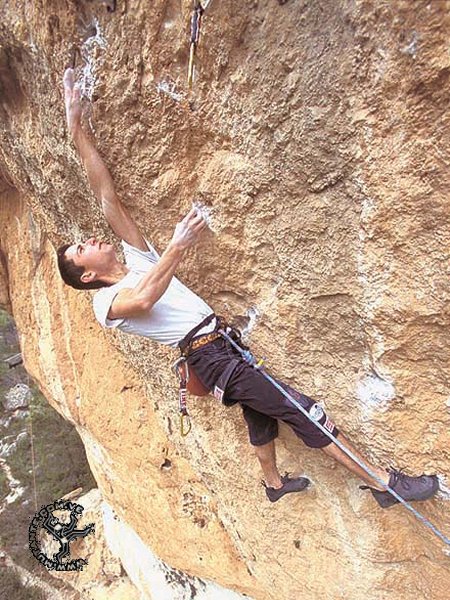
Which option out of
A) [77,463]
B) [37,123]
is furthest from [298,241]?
[77,463]

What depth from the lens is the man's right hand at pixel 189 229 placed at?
1869mm

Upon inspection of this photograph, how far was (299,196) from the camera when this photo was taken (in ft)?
5.88

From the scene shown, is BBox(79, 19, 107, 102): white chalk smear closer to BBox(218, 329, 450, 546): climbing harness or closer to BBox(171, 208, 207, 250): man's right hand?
BBox(171, 208, 207, 250): man's right hand

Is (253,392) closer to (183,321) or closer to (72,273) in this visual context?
(183,321)

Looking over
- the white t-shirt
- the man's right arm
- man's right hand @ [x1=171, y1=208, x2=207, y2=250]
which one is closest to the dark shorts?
the white t-shirt

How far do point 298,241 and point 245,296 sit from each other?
428 millimetres

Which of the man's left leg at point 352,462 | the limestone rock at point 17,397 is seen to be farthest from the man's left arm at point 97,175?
the limestone rock at point 17,397

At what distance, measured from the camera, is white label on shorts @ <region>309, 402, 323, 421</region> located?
2.00 metres

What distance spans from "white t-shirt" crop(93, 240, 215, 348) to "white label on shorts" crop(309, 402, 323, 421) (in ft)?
1.78

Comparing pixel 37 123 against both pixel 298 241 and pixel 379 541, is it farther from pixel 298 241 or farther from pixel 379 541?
pixel 379 541

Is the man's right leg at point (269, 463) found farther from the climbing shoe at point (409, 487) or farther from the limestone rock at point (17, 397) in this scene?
the limestone rock at point (17, 397)

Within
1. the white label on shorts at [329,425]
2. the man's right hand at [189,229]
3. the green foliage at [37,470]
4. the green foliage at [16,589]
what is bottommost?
the green foliage at [16,589]

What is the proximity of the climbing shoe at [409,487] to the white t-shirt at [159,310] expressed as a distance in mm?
1007

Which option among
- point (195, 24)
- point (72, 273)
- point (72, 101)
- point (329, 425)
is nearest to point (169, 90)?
point (195, 24)
